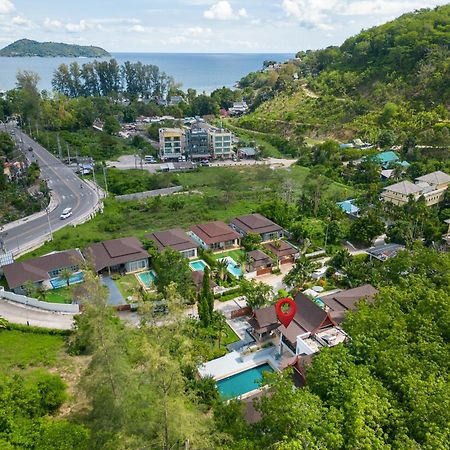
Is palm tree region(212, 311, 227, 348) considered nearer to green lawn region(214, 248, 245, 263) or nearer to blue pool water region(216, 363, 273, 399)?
blue pool water region(216, 363, 273, 399)

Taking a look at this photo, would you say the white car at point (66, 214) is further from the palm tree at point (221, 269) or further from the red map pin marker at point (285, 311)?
the red map pin marker at point (285, 311)

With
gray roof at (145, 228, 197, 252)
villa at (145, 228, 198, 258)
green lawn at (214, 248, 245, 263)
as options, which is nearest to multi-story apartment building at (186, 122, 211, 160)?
gray roof at (145, 228, 197, 252)

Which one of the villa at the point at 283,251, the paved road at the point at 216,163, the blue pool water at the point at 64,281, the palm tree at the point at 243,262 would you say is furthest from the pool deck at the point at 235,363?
the paved road at the point at 216,163

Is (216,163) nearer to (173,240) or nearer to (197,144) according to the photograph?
(197,144)

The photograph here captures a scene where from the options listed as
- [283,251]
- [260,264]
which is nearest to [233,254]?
[260,264]

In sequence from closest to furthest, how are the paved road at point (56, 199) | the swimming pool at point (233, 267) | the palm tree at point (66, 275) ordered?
the palm tree at point (66, 275), the swimming pool at point (233, 267), the paved road at point (56, 199)

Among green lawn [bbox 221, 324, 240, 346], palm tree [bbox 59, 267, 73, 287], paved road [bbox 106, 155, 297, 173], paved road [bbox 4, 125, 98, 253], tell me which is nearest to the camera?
green lawn [bbox 221, 324, 240, 346]
